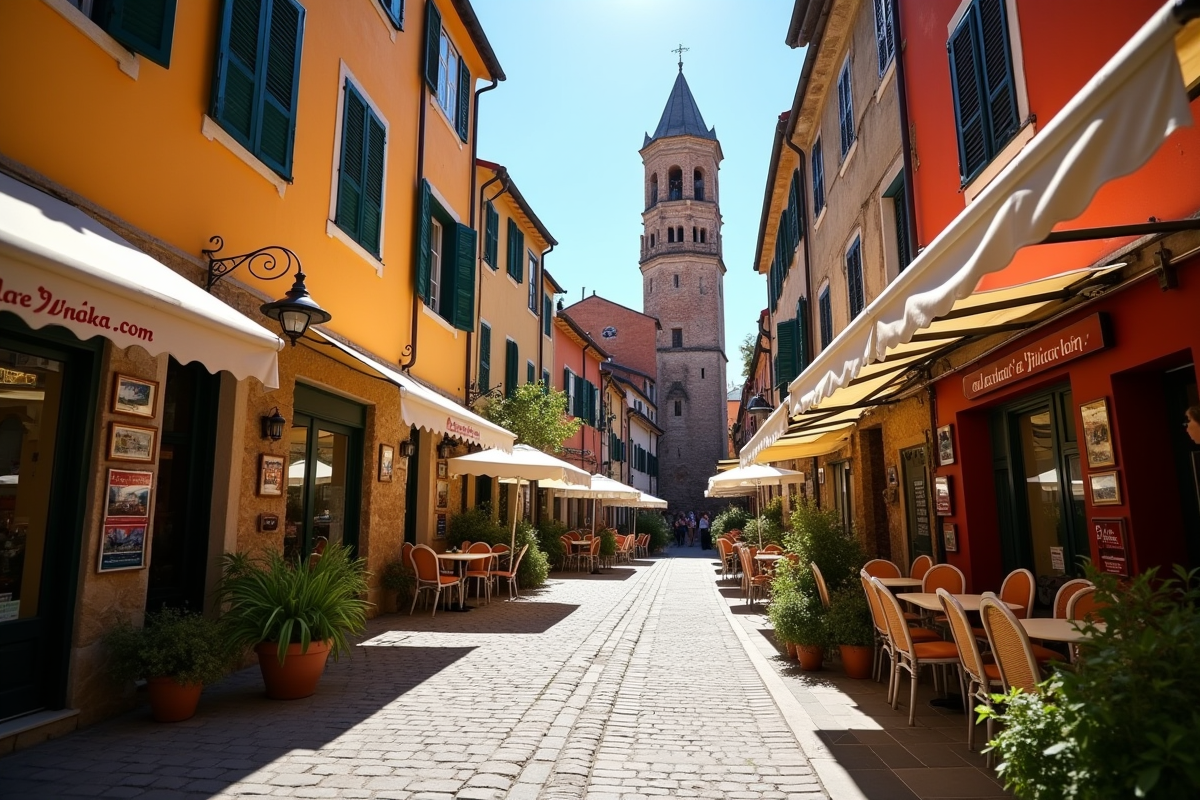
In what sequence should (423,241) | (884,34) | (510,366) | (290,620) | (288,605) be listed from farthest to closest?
(510,366) → (423,241) → (884,34) → (288,605) → (290,620)

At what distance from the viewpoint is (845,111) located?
1120 centimetres

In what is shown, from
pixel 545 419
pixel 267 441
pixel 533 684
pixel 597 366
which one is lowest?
pixel 533 684

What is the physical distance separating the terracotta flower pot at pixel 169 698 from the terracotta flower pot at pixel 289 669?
1.89 feet

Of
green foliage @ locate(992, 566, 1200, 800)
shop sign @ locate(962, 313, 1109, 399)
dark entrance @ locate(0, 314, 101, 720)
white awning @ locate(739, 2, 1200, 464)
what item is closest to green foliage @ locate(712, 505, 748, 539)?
shop sign @ locate(962, 313, 1109, 399)

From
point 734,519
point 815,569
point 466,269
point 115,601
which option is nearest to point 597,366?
point 734,519

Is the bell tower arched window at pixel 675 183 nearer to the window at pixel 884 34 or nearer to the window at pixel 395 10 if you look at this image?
the window at pixel 395 10

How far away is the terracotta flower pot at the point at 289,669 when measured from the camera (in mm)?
5285

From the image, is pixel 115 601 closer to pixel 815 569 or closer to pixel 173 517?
pixel 173 517

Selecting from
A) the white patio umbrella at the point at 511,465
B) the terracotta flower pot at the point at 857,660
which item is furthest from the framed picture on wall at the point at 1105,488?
the white patio umbrella at the point at 511,465

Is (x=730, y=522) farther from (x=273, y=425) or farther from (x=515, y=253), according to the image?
(x=273, y=425)

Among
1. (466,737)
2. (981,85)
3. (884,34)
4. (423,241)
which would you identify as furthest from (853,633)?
(423,241)

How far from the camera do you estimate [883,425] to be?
10.0 metres

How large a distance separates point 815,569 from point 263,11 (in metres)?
7.12

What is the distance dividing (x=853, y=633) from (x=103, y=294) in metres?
5.96
